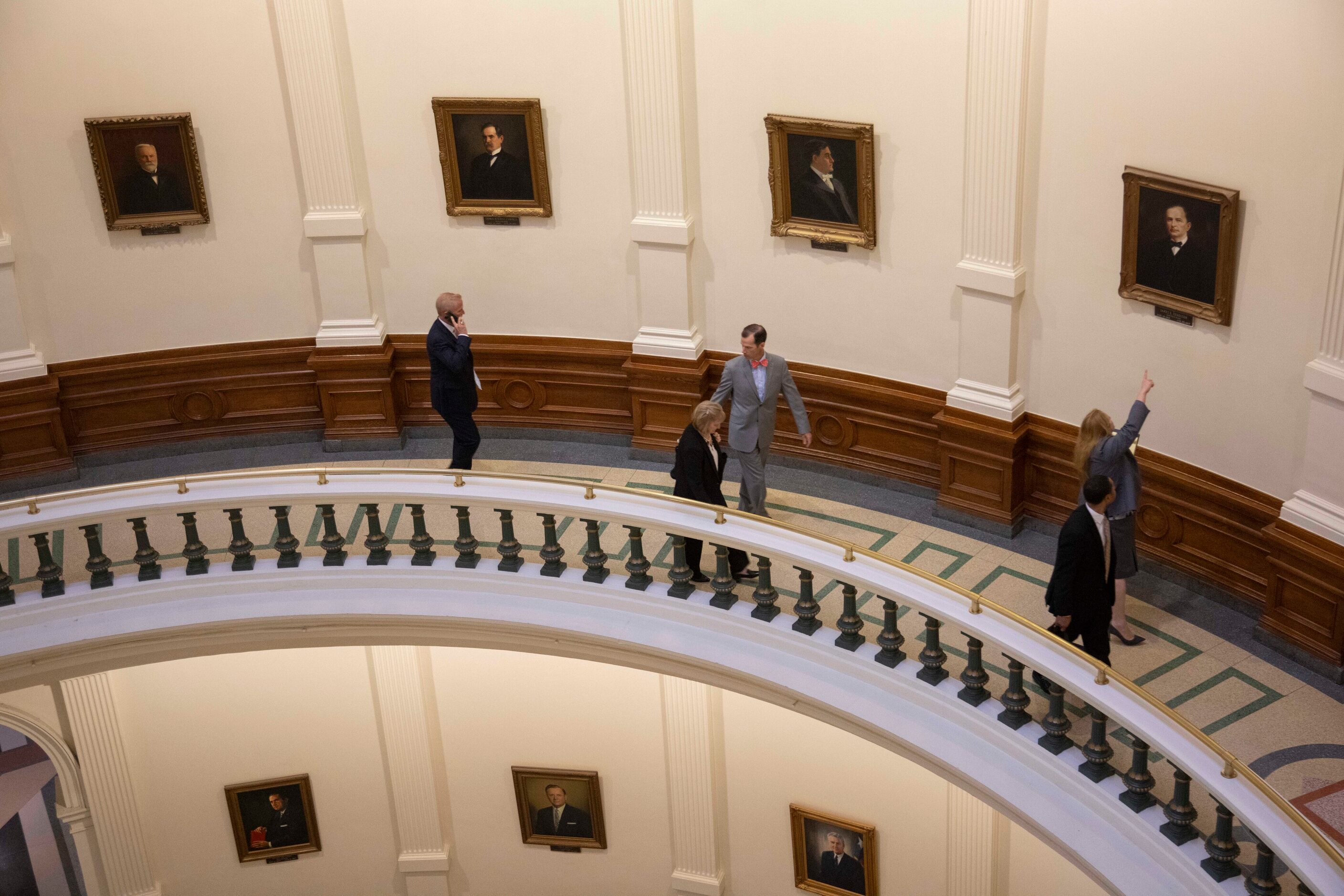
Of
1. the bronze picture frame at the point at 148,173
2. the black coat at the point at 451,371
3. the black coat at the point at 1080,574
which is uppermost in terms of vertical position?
the bronze picture frame at the point at 148,173

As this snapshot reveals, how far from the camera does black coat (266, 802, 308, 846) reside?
10562 millimetres

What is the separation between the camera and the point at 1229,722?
7.40m

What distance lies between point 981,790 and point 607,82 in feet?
18.3

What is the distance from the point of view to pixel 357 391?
35.5ft

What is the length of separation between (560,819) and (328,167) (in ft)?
16.5

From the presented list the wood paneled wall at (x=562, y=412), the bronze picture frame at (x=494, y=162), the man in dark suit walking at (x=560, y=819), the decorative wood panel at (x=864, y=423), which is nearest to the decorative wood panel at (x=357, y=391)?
the wood paneled wall at (x=562, y=412)

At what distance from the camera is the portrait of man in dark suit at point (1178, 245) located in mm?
7832

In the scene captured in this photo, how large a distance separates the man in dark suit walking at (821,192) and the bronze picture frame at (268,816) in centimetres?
547

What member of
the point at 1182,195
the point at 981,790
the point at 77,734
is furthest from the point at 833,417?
the point at 77,734

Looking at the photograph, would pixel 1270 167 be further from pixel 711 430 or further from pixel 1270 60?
pixel 711 430

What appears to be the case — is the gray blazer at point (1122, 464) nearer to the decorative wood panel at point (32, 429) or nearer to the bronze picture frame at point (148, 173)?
the bronze picture frame at point (148, 173)

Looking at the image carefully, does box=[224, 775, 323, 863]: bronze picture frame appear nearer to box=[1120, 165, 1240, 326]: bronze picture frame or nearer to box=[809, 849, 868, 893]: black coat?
box=[809, 849, 868, 893]: black coat

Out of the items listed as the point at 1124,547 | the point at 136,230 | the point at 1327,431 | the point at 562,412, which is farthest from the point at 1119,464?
the point at 136,230

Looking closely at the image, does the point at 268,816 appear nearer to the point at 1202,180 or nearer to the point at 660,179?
the point at 660,179
